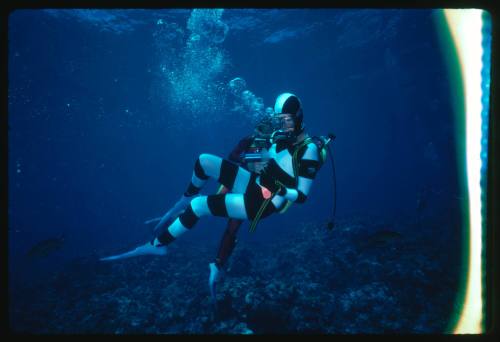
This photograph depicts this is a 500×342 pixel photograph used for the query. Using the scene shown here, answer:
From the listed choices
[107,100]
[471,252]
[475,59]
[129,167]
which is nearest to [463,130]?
[475,59]

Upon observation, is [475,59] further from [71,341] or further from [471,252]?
[71,341]

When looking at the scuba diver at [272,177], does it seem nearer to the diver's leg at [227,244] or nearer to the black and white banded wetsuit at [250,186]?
the black and white banded wetsuit at [250,186]

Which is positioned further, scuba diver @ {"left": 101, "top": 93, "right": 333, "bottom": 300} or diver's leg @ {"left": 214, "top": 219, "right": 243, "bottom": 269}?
diver's leg @ {"left": 214, "top": 219, "right": 243, "bottom": 269}

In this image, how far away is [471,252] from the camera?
2.35 m

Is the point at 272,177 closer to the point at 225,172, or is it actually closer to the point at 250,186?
the point at 250,186

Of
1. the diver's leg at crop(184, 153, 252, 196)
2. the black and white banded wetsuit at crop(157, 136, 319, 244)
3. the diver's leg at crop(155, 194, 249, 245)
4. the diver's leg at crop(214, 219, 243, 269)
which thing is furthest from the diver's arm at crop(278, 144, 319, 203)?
the diver's leg at crop(214, 219, 243, 269)

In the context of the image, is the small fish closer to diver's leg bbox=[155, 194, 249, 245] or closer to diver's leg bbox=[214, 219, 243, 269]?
diver's leg bbox=[155, 194, 249, 245]

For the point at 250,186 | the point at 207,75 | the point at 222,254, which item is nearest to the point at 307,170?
the point at 250,186

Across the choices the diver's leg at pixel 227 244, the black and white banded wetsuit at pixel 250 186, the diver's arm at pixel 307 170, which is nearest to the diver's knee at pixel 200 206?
the black and white banded wetsuit at pixel 250 186

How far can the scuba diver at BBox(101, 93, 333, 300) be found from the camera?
322 cm

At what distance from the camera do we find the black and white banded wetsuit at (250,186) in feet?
10.4

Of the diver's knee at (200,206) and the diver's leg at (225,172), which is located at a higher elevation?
the diver's leg at (225,172)

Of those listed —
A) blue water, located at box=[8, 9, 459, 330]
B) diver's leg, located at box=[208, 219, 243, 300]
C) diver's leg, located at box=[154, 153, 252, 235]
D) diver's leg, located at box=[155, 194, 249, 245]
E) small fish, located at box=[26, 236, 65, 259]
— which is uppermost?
blue water, located at box=[8, 9, 459, 330]

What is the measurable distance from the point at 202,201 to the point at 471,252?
2.99 metres
